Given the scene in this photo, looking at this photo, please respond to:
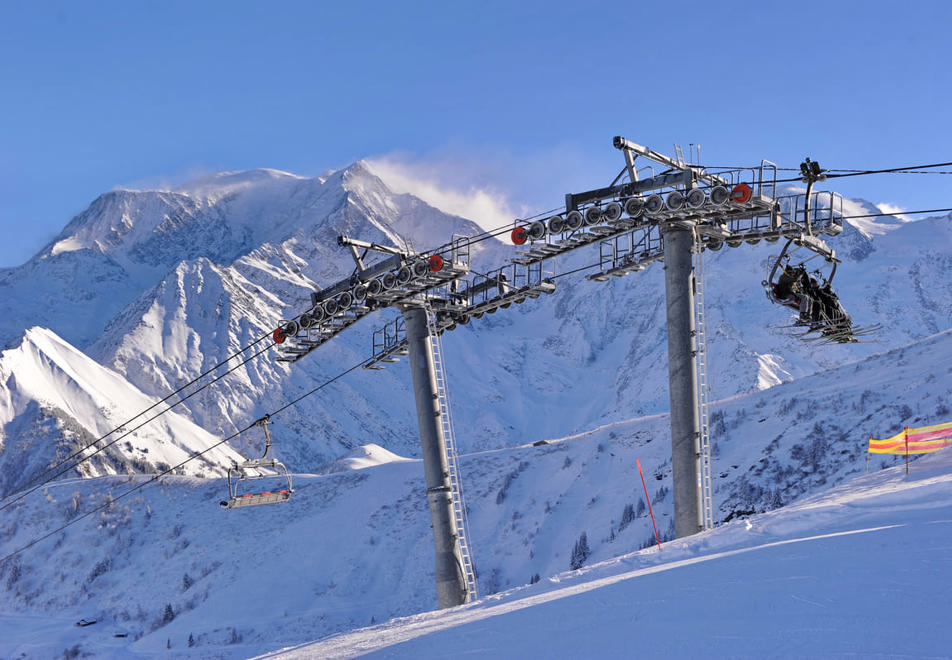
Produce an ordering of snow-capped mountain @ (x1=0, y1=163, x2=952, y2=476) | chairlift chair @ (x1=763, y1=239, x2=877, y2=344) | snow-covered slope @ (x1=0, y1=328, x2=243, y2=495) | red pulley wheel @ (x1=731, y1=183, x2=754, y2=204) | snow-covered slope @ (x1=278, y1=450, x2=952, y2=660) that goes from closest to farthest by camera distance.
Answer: snow-covered slope @ (x1=278, y1=450, x2=952, y2=660) < red pulley wheel @ (x1=731, y1=183, x2=754, y2=204) < chairlift chair @ (x1=763, y1=239, x2=877, y2=344) < snow-covered slope @ (x1=0, y1=328, x2=243, y2=495) < snow-capped mountain @ (x1=0, y1=163, x2=952, y2=476)

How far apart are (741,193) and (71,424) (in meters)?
78.5

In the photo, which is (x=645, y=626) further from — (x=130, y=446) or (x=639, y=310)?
(x=639, y=310)

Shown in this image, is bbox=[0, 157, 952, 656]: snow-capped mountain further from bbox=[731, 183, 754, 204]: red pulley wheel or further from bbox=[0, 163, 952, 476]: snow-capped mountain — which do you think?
bbox=[731, 183, 754, 204]: red pulley wheel

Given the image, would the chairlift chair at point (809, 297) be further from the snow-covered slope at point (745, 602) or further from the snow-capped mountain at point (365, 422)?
the snow-capped mountain at point (365, 422)

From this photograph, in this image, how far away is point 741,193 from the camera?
56.0 ft

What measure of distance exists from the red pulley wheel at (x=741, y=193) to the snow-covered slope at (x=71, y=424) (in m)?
65.3

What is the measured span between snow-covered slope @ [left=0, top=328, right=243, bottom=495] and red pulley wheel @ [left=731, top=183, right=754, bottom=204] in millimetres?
65306

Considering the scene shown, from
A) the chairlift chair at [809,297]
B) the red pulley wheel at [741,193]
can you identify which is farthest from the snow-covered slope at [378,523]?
the red pulley wheel at [741,193]

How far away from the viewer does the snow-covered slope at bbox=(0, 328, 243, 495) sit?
257ft

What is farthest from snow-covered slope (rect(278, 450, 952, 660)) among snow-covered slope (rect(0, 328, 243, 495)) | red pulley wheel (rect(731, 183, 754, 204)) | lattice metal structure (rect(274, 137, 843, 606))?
snow-covered slope (rect(0, 328, 243, 495))

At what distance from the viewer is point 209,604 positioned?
3934cm

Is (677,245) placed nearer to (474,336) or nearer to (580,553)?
(580,553)

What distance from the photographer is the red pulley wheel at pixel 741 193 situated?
17000mm

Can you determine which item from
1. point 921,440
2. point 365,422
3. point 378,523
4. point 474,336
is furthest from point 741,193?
point 474,336
